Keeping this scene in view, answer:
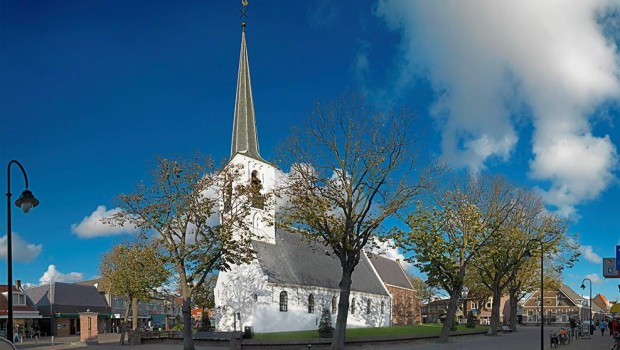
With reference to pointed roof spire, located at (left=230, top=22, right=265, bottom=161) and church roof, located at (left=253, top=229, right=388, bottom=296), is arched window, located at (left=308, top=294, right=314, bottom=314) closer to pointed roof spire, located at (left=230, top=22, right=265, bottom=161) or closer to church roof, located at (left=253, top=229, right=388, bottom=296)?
church roof, located at (left=253, top=229, right=388, bottom=296)

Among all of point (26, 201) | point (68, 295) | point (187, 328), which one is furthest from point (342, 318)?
point (68, 295)

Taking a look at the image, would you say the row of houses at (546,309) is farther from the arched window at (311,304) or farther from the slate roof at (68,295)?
the slate roof at (68,295)

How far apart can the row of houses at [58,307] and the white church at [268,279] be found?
12.1 metres

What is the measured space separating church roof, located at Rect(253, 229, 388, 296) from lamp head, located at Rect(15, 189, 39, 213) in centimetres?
2860

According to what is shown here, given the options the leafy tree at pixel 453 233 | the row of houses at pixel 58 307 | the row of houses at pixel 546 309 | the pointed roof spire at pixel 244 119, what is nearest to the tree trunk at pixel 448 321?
the leafy tree at pixel 453 233

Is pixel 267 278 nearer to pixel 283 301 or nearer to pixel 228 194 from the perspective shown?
pixel 283 301

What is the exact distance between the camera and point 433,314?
124 meters

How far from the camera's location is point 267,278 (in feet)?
157

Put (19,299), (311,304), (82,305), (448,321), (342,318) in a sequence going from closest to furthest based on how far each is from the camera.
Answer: (342,318) < (448,321) < (311,304) < (19,299) < (82,305)

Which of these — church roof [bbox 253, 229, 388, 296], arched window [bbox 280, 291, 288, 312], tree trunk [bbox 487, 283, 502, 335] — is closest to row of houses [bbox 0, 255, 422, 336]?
church roof [bbox 253, 229, 388, 296]

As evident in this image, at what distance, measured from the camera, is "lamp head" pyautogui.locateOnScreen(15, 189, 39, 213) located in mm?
17395

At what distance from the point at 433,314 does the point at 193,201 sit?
337 feet

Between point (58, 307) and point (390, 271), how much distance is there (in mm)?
45130

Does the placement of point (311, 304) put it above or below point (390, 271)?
below
